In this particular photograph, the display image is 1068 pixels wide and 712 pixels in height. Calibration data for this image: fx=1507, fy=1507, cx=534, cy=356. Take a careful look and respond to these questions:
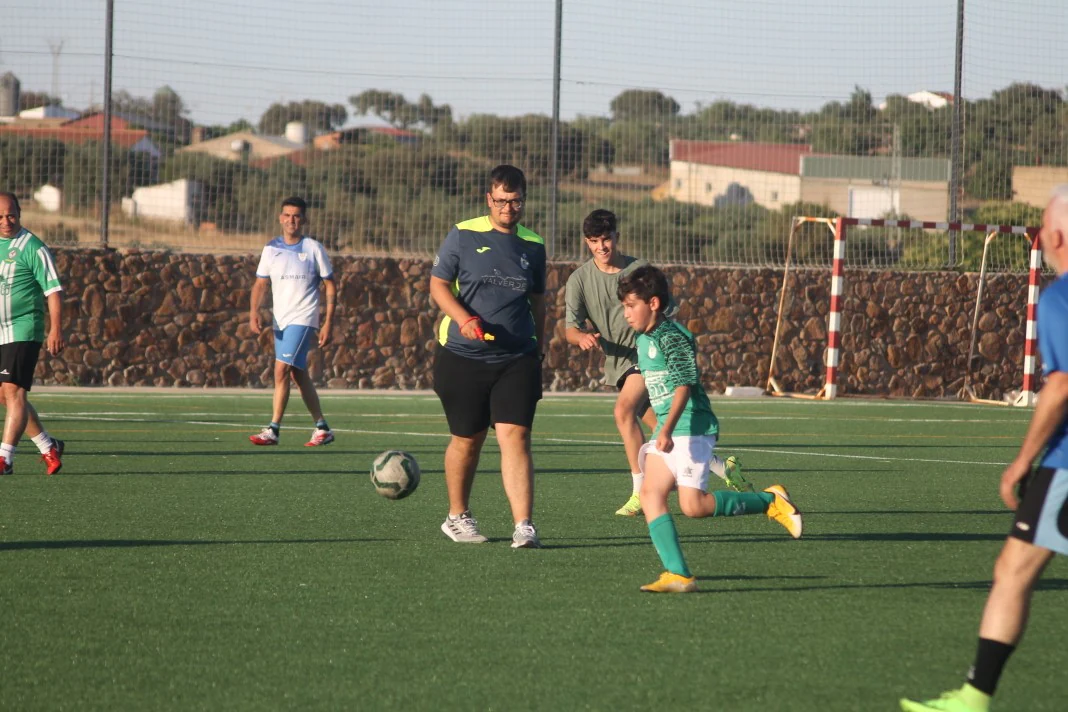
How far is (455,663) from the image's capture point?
5.35m

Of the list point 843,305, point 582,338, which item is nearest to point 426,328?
point 843,305

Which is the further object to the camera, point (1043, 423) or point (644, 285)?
point (644, 285)

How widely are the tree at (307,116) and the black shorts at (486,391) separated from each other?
15.9 m

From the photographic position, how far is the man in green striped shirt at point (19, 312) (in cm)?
1062

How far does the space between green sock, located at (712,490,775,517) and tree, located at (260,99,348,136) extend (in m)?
16.6

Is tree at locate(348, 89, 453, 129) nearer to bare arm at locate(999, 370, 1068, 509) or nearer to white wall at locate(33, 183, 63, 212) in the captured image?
white wall at locate(33, 183, 63, 212)

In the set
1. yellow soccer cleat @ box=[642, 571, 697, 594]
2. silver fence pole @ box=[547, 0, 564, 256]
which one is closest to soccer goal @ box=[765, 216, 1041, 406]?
silver fence pole @ box=[547, 0, 564, 256]

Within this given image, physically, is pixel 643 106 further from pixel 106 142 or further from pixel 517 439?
pixel 517 439

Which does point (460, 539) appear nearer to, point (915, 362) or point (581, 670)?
point (581, 670)

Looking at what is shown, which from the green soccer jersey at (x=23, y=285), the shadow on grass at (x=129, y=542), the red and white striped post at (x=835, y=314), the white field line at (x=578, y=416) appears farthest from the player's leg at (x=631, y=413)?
the red and white striped post at (x=835, y=314)

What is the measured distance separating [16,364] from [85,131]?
11.1m

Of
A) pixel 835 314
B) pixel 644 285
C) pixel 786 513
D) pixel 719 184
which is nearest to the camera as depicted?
pixel 644 285

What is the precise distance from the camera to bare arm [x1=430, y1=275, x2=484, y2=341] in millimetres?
7680

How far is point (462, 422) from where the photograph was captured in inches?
320
